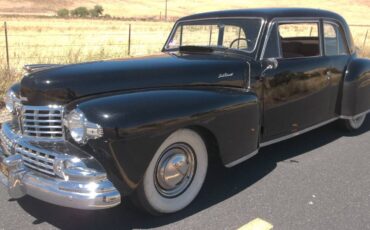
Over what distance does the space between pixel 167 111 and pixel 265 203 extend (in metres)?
1.23

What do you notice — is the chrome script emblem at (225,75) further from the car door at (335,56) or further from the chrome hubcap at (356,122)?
the chrome hubcap at (356,122)

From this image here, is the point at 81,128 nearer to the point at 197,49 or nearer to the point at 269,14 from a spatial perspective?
the point at 197,49

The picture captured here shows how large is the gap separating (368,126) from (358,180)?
2327mm

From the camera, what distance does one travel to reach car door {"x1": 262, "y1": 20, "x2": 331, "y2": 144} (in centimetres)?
422

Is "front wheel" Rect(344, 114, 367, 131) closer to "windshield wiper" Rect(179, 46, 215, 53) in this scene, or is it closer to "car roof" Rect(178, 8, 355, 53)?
"car roof" Rect(178, 8, 355, 53)

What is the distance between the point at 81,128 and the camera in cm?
284

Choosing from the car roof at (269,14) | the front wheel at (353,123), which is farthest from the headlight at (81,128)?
the front wheel at (353,123)

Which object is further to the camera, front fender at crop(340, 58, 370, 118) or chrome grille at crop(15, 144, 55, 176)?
front fender at crop(340, 58, 370, 118)

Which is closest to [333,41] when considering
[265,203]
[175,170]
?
[265,203]

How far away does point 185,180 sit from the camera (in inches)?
137

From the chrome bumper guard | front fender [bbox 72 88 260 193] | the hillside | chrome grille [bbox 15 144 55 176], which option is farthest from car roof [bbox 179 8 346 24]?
the hillside

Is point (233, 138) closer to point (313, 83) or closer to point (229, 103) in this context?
point (229, 103)

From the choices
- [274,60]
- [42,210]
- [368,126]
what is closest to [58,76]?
[42,210]

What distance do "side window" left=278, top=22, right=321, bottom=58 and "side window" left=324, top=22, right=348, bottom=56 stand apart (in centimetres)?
12
